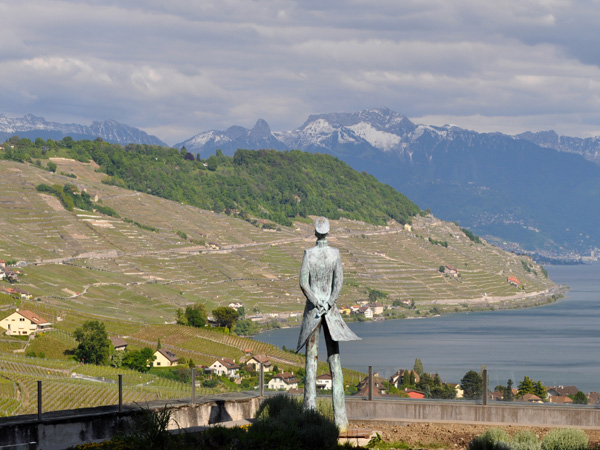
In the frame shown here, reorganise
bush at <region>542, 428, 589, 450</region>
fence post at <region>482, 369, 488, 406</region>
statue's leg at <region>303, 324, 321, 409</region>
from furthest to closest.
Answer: fence post at <region>482, 369, 488, 406</region>
statue's leg at <region>303, 324, 321, 409</region>
bush at <region>542, 428, 589, 450</region>

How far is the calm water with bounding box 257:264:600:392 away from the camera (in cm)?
9462

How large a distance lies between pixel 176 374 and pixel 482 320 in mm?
103644

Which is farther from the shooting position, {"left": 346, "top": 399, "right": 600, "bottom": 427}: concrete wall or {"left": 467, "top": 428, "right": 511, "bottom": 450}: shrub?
{"left": 346, "top": 399, "right": 600, "bottom": 427}: concrete wall

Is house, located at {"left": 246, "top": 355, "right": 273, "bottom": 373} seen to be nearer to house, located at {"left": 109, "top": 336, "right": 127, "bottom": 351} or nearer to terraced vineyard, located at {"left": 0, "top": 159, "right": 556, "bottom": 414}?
terraced vineyard, located at {"left": 0, "top": 159, "right": 556, "bottom": 414}

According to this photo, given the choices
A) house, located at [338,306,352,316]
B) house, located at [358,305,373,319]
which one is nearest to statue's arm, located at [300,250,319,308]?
house, located at [338,306,352,316]

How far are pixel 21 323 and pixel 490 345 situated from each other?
2403 inches

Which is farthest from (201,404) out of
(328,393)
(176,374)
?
(176,374)

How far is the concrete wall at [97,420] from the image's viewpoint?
532 inches

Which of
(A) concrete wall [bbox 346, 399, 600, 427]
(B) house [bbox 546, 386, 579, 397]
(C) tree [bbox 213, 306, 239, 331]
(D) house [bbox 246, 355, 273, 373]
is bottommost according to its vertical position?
(B) house [bbox 546, 386, 579, 397]

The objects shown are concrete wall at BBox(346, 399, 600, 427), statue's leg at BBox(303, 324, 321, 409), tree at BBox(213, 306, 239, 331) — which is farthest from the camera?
tree at BBox(213, 306, 239, 331)

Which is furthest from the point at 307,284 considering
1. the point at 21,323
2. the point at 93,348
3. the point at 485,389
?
the point at 21,323

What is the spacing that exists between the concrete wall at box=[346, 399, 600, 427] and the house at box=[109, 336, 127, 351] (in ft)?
262

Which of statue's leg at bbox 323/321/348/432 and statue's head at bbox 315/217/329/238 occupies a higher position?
statue's head at bbox 315/217/329/238

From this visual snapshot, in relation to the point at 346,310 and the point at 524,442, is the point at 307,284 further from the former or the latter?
the point at 346,310
